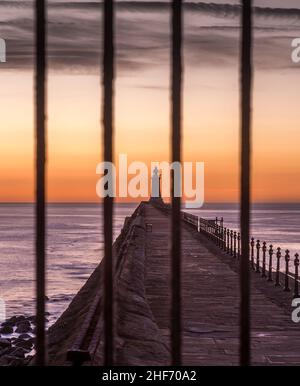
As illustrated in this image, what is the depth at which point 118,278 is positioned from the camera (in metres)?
12.1

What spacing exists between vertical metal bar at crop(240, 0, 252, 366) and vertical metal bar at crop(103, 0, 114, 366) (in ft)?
1.57

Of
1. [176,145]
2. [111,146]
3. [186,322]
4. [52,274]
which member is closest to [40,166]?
[111,146]

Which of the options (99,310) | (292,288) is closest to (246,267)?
(99,310)

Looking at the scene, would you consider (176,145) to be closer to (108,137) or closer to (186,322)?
(108,137)

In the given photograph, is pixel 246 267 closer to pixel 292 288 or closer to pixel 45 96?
pixel 45 96

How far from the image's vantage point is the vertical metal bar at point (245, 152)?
8.09 ft

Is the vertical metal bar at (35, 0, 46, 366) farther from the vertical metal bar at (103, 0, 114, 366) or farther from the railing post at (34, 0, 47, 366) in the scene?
the vertical metal bar at (103, 0, 114, 366)

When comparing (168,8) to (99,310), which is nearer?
(168,8)

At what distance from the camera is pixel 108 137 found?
246 cm

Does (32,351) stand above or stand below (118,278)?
below

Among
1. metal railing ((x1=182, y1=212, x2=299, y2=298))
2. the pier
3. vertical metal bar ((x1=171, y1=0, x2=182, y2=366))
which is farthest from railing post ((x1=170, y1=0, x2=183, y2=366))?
metal railing ((x1=182, y1=212, x2=299, y2=298))

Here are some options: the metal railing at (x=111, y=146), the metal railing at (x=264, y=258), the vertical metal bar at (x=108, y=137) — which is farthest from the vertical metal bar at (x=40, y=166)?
the metal railing at (x=264, y=258)
